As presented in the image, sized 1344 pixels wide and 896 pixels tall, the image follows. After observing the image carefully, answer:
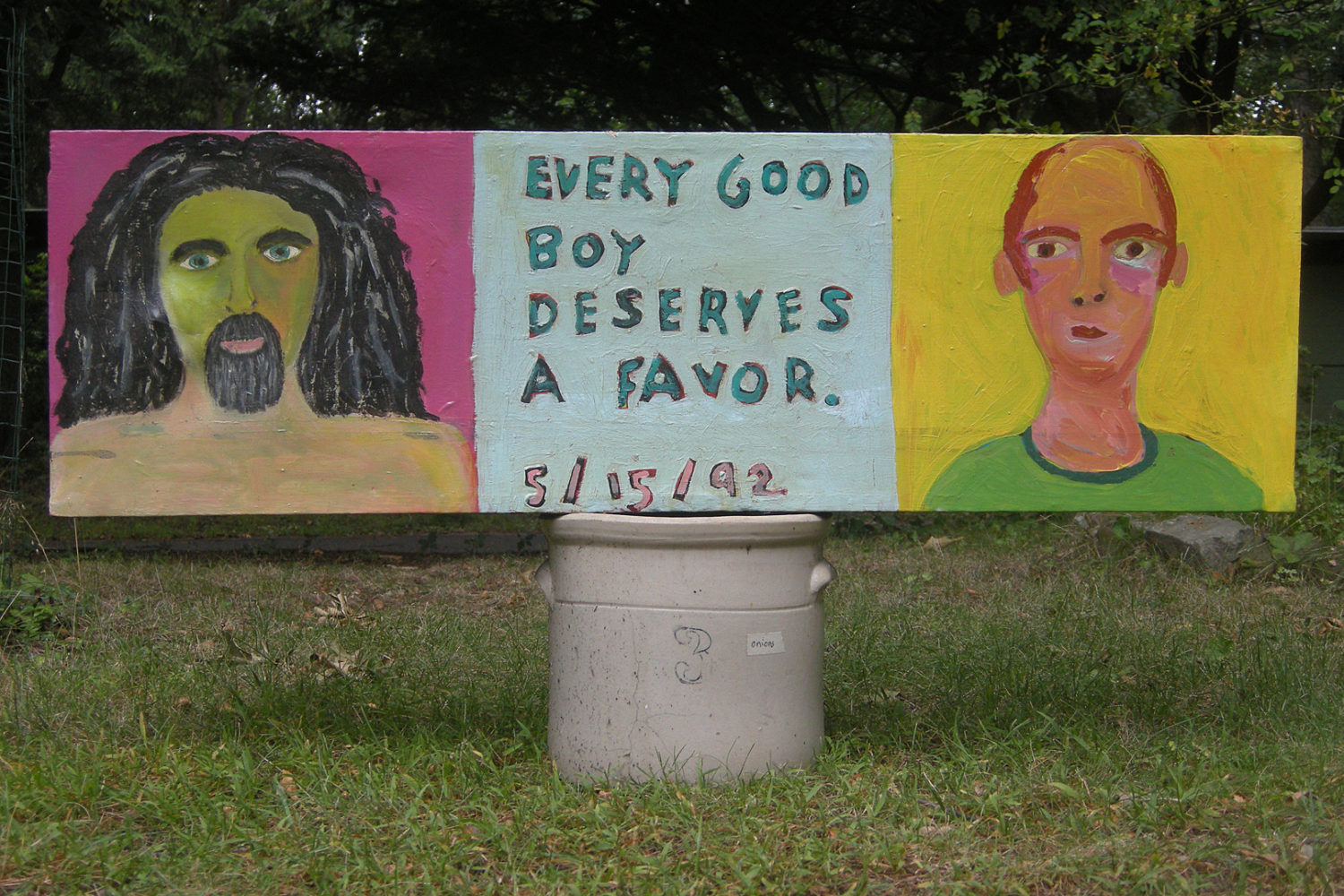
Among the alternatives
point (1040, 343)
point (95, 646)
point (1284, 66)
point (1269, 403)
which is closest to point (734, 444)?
point (1040, 343)

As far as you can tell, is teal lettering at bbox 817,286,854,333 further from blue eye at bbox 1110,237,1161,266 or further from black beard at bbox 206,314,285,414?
black beard at bbox 206,314,285,414

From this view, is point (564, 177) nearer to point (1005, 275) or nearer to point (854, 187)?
point (854, 187)

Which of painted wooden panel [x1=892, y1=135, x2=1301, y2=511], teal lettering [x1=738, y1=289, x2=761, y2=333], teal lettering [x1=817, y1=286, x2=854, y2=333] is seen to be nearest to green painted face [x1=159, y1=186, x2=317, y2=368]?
teal lettering [x1=738, y1=289, x2=761, y2=333]

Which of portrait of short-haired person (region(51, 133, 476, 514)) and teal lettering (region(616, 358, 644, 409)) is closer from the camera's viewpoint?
portrait of short-haired person (region(51, 133, 476, 514))

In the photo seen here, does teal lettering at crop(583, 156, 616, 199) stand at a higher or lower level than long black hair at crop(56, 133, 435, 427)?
higher

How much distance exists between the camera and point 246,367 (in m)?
3.05

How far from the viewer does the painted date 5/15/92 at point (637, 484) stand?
3.11 metres

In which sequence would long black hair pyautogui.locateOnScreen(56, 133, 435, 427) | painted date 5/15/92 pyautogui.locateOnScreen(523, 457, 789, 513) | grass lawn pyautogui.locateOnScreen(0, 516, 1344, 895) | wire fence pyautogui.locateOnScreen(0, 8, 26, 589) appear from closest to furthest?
grass lawn pyautogui.locateOnScreen(0, 516, 1344, 895) → long black hair pyautogui.locateOnScreen(56, 133, 435, 427) → painted date 5/15/92 pyautogui.locateOnScreen(523, 457, 789, 513) → wire fence pyautogui.locateOnScreen(0, 8, 26, 589)

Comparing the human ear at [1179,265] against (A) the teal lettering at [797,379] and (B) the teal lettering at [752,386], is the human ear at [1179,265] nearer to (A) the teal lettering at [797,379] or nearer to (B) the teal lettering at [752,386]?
(A) the teal lettering at [797,379]

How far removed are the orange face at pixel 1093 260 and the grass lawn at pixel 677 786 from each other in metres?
1.20

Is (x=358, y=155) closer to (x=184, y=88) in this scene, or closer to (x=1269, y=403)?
(x=1269, y=403)

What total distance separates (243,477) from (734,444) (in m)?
1.32

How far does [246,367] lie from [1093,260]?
232cm

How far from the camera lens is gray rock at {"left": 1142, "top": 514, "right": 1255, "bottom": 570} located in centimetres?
621
